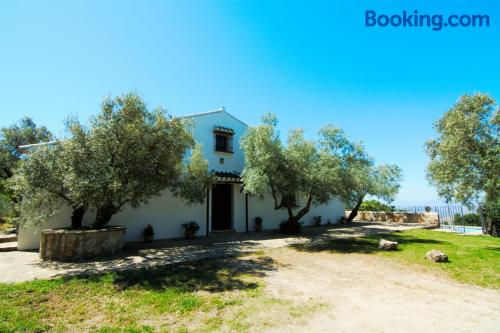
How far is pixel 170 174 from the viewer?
9969mm

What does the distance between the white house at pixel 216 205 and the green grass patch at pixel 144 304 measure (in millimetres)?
5992

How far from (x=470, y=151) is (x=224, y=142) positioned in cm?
1256

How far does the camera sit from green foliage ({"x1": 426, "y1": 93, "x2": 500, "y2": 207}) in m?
10.9

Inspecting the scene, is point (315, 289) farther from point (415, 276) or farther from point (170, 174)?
point (170, 174)

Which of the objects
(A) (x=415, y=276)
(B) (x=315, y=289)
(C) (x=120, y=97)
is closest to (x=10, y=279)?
(C) (x=120, y=97)

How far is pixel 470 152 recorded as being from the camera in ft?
37.4

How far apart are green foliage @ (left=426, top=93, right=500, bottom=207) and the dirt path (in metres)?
6.04

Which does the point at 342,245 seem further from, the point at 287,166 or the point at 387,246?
the point at 287,166

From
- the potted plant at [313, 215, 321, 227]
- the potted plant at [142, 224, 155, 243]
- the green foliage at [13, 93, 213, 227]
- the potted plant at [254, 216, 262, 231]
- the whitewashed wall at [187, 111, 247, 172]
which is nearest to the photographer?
the green foliage at [13, 93, 213, 227]

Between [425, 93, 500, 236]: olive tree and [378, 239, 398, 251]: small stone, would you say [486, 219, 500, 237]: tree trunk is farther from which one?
[378, 239, 398, 251]: small stone

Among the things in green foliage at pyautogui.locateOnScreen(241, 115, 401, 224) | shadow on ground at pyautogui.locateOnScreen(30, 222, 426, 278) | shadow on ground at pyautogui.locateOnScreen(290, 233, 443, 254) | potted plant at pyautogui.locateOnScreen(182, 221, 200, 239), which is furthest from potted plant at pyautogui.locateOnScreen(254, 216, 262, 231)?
shadow on ground at pyautogui.locateOnScreen(290, 233, 443, 254)

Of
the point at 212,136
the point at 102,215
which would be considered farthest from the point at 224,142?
the point at 102,215

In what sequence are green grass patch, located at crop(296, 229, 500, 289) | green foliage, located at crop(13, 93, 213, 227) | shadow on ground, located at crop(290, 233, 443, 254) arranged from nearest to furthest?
1. green grass patch, located at crop(296, 229, 500, 289)
2. green foliage, located at crop(13, 93, 213, 227)
3. shadow on ground, located at crop(290, 233, 443, 254)

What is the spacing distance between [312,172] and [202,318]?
9.26m
